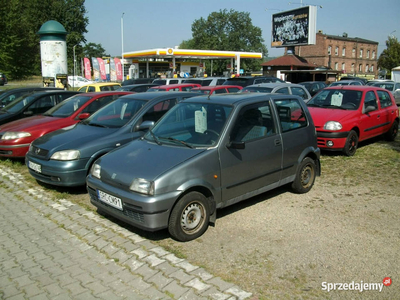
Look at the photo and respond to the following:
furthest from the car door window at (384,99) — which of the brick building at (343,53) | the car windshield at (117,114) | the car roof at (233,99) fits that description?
the brick building at (343,53)

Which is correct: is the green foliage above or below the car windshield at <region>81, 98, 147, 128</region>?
above

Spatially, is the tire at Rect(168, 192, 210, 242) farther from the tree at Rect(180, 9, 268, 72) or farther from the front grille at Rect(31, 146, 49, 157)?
the tree at Rect(180, 9, 268, 72)

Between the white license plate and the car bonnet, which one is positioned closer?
the car bonnet

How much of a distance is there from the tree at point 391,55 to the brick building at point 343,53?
117 inches

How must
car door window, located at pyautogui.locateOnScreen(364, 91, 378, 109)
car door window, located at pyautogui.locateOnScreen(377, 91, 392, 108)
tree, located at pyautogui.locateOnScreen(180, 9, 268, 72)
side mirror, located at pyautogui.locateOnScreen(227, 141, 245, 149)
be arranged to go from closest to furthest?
side mirror, located at pyautogui.locateOnScreen(227, 141, 245, 149)
car door window, located at pyautogui.locateOnScreen(364, 91, 378, 109)
car door window, located at pyautogui.locateOnScreen(377, 91, 392, 108)
tree, located at pyautogui.locateOnScreen(180, 9, 268, 72)

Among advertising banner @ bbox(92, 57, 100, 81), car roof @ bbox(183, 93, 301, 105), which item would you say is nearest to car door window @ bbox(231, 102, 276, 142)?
car roof @ bbox(183, 93, 301, 105)

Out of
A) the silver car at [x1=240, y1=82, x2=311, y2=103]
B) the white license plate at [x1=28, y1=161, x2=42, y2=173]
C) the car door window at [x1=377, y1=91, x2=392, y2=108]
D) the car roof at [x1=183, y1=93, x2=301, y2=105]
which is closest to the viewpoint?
the car roof at [x1=183, y1=93, x2=301, y2=105]

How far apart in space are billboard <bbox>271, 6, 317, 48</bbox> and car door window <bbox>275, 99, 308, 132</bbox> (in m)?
46.7

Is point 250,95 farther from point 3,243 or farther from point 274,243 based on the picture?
point 3,243

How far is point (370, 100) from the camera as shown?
9680 mm

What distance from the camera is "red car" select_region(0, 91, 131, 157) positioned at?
8.09m

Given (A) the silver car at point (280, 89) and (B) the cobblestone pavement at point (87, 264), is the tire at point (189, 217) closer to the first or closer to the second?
(B) the cobblestone pavement at point (87, 264)

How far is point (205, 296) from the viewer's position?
337 centimetres

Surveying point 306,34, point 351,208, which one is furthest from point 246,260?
point 306,34
